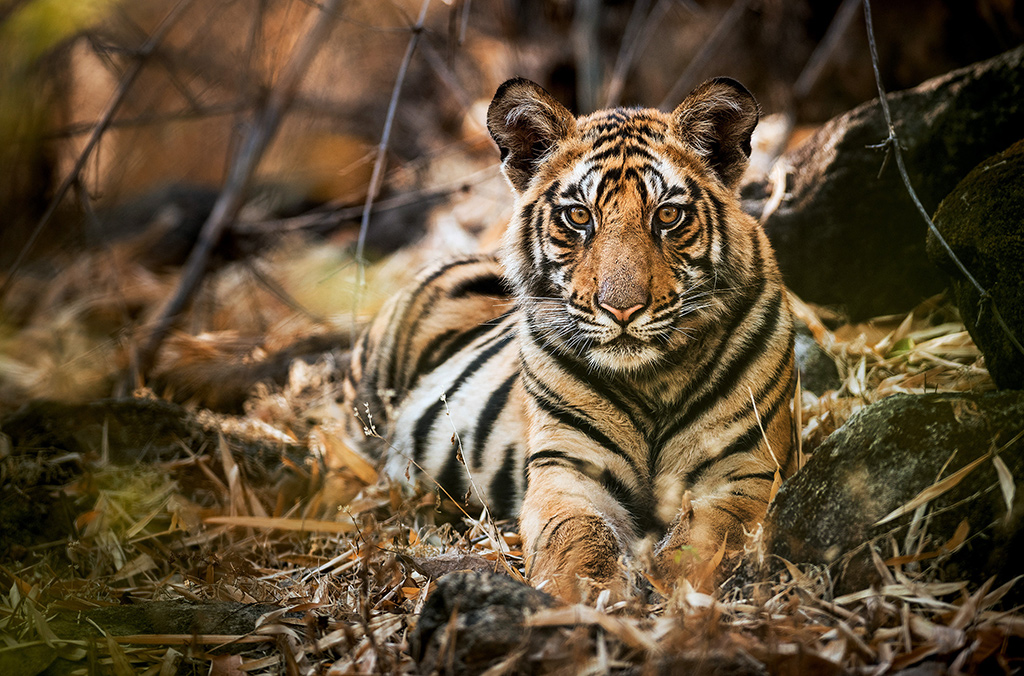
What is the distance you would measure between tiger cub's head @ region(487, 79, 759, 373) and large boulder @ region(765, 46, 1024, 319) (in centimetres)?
129

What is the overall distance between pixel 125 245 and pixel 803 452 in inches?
255

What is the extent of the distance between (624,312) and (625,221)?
34 centimetres

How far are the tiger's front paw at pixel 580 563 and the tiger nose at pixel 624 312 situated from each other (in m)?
0.63

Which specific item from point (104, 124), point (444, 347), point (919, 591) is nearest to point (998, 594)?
point (919, 591)

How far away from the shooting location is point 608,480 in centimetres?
250

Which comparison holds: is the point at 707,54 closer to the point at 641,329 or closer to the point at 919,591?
the point at 641,329

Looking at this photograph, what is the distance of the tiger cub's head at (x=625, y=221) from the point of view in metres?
2.27

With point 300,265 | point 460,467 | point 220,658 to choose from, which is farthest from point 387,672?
point 300,265

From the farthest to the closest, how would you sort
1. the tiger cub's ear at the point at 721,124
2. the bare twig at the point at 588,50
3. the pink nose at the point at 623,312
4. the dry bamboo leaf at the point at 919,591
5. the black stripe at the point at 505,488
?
the bare twig at the point at 588,50
the black stripe at the point at 505,488
the tiger cub's ear at the point at 721,124
the pink nose at the point at 623,312
the dry bamboo leaf at the point at 919,591

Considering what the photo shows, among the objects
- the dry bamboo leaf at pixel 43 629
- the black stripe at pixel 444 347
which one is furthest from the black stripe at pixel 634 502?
the dry bamboo leaf at pixel 43 629

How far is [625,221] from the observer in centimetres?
234

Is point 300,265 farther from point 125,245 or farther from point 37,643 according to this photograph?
point 37,643

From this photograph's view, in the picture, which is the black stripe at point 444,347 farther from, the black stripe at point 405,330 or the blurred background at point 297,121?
the blurred background at point 297,121

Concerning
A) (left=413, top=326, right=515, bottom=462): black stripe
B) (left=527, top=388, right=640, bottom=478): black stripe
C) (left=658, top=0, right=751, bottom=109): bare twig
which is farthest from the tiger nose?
(left=658, top=0, right=751, bottom=109): bare twig
